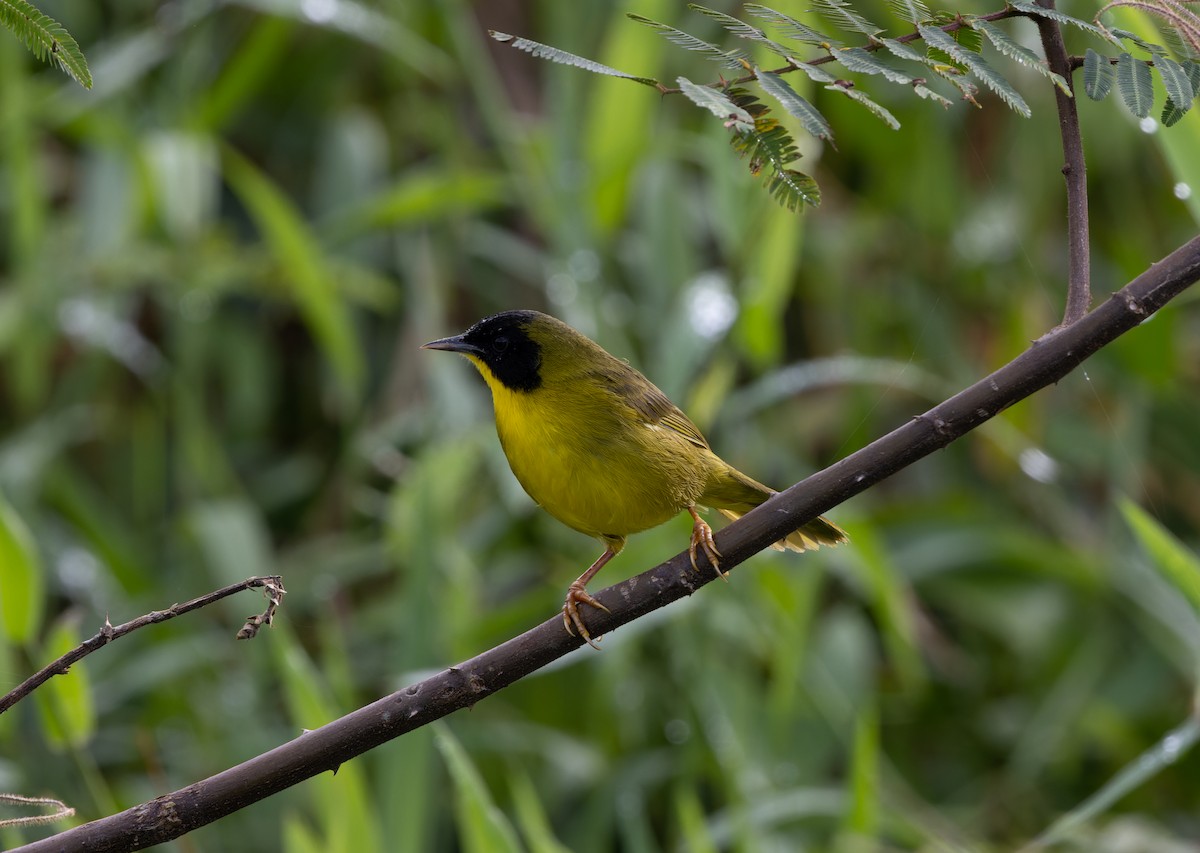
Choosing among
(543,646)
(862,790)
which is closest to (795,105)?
(543,646)

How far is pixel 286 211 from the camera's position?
3480 millimetres

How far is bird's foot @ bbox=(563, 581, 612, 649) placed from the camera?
4.44 ft

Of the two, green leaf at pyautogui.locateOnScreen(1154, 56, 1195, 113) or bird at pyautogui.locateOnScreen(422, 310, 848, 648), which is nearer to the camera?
green leaf at pyautogui.locateOnScreen(1154, 56, 1195, 113)

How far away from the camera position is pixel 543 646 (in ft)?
4.33

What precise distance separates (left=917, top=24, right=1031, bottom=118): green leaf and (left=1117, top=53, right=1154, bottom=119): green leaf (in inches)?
5.2

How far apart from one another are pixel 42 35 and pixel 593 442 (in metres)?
1.07

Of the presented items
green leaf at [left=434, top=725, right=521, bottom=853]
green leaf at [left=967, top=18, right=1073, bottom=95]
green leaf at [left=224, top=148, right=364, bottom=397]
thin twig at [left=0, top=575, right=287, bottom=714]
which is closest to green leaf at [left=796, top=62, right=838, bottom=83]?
green leaf at [left=967, top=18, right=1073, bottom=95]

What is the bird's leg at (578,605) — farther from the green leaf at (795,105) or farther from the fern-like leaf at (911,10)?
the fern-like leaf at (911,10)

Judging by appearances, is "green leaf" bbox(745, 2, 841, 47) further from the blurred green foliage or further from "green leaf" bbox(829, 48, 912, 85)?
the blurred green foliage

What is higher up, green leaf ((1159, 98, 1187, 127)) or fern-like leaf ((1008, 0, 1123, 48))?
fern-like leaf ((1008, 0, 1123, 48))

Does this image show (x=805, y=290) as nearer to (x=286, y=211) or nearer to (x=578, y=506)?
(x=286, y=211)

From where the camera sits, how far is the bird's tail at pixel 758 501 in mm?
2180

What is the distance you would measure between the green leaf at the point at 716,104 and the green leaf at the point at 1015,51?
220mm

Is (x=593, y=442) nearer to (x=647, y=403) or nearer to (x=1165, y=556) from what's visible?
(x=647, y=403)
